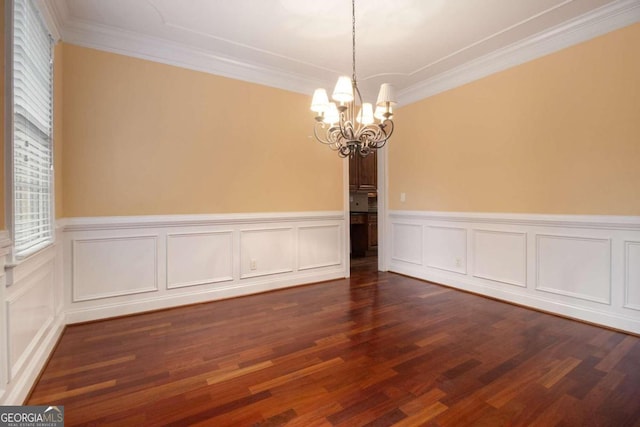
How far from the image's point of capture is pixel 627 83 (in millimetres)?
2639

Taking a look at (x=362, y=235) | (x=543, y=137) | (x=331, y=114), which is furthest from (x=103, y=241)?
(x=362, y=235)

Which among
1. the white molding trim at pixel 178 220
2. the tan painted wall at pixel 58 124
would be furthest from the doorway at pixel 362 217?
the tan painted wall at pixel 58 124

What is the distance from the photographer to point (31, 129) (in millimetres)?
2104

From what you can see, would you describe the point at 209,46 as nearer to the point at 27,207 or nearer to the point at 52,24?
the point at 52,24

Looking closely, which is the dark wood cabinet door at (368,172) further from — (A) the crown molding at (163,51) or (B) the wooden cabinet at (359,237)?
(A) the crown molding at (163,51)

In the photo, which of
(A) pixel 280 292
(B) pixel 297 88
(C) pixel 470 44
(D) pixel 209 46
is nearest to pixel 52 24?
(D) pixel 209 46

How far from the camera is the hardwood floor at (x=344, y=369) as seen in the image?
5.49 ft

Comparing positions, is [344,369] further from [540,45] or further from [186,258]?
A: [540,45]

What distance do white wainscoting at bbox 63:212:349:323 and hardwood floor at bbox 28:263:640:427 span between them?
0.23m

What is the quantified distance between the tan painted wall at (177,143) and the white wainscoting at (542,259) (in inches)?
68.7

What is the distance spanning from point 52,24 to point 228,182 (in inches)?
74.7

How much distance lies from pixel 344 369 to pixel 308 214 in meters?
2.36

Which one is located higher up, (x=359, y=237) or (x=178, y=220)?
(x=178, y=220)

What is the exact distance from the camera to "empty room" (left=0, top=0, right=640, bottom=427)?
1834 mm
